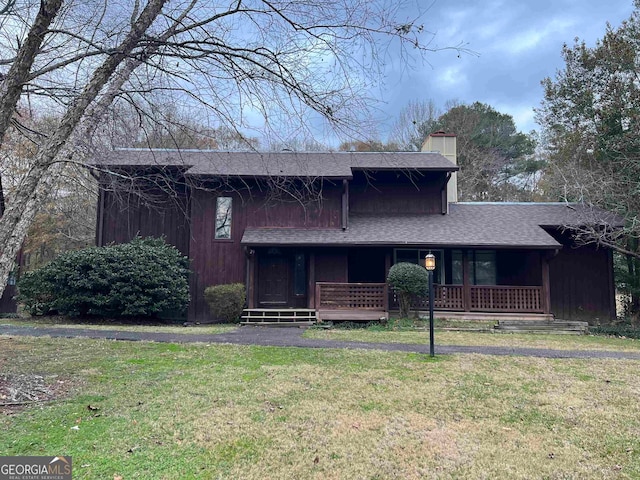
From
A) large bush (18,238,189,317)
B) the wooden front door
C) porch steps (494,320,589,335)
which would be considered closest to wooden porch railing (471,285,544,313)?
porch steps (494,320,589,335)

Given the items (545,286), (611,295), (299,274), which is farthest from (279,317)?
(611,295)

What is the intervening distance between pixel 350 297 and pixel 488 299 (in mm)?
4862

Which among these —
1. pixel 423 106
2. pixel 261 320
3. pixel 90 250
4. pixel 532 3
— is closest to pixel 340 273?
pixel 261 320

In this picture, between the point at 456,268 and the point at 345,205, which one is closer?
the point at 345,205

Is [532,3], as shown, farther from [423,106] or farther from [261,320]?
[423,106]

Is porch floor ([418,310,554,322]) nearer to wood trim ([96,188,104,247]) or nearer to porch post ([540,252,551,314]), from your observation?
porch post ([540,252,551,314])

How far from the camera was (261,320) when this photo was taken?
1341 cm

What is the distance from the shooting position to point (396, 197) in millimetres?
16172

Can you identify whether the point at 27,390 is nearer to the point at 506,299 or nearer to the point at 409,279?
the point at 409,279

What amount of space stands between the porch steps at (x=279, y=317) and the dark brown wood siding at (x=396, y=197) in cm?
474

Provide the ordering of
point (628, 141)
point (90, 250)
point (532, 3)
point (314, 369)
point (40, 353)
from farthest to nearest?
point (628, 141) < point (90, 250) < point (40, 353) < point (314, 369) < point (532, 3)

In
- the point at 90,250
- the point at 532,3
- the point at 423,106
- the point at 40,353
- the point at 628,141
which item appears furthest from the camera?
the point at 423,106

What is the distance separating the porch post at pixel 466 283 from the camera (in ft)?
45.7

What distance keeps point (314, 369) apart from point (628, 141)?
14309 millimetres
